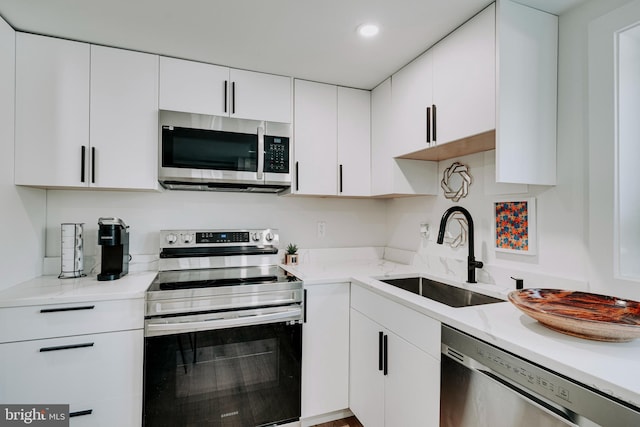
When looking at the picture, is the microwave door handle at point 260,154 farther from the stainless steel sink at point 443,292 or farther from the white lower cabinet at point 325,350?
the stainless steel sink at point 443,292

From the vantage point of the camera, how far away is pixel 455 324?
45.5 inches

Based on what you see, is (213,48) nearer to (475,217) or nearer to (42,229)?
(42,229)

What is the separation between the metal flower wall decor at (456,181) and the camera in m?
1.94

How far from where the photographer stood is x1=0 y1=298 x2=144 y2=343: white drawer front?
141 centimetres

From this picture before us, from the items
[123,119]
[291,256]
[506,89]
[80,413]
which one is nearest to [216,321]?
[80,413]

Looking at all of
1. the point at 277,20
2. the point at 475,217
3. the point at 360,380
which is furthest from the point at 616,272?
the point at 277,20

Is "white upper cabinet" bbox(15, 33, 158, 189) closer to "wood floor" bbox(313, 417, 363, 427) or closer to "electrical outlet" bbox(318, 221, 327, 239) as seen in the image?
"electrical outlet" bbox(318, 221, 327, 239)

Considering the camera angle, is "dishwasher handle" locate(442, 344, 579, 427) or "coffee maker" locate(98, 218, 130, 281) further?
"coffee maker" locate(98, 218, 130, 281)

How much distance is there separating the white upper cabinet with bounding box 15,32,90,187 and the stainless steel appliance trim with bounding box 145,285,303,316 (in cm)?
83

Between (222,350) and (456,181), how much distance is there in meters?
1.73

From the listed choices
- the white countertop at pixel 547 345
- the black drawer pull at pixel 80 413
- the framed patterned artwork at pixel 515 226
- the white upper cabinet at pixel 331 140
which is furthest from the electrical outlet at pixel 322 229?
the black drawer pull at pixel 80 413

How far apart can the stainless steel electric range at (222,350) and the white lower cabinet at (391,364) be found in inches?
13.8

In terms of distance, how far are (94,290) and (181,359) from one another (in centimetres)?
56

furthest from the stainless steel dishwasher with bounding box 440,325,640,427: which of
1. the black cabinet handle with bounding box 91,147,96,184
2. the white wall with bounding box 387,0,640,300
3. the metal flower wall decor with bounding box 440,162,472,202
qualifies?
the black cabinet handle with bounding box 91,147,96,184
